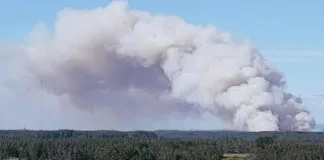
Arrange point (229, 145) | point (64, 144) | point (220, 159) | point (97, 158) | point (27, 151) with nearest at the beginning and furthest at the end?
point (220, 159), point (97, 158), point (27, 151), point (64, 144), point (229, 145)

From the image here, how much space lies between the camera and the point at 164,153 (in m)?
134

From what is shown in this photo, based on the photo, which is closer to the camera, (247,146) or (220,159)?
(220,159)

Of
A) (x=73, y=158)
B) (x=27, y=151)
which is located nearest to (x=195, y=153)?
(x=73, y=158)

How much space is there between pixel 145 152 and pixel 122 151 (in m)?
5.45

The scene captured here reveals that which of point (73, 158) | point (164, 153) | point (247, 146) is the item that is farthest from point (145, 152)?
point (247, 146)

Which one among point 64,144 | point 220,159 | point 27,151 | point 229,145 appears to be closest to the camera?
point 220,159

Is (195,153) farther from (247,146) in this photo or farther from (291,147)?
(247,146)

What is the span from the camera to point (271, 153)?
129m

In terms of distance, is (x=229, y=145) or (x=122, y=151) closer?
(x=122, y=151)

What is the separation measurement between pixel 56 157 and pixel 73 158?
4.36 meters

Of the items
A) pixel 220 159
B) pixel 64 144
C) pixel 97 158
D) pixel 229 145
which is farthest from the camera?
pixel 229 145

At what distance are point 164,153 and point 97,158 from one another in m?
14.4

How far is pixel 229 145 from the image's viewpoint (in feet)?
570

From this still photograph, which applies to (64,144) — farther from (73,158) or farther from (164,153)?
(164,153)
